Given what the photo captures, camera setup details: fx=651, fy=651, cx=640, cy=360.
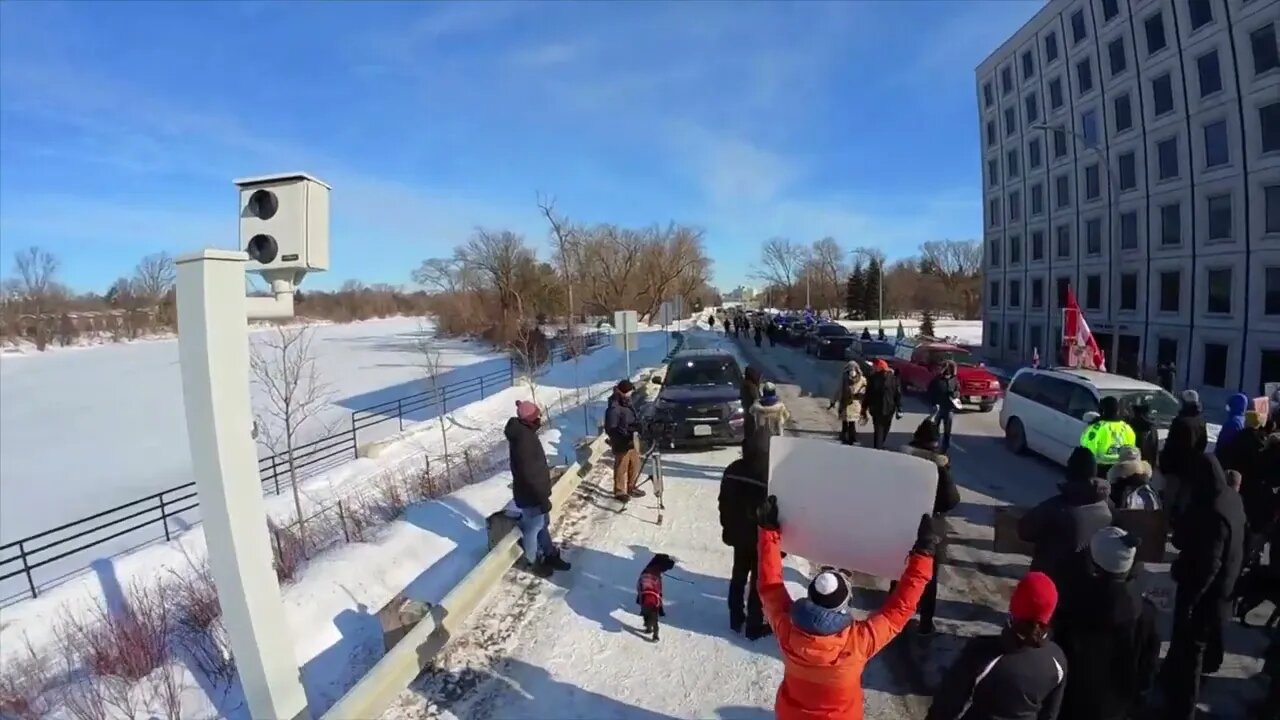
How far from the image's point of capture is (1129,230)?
30062 mm

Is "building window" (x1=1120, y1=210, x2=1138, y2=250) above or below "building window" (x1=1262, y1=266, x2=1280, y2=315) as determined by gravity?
above

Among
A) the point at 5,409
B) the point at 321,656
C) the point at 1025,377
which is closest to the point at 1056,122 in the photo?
the point at 1025,377

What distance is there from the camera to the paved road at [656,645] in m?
4.52

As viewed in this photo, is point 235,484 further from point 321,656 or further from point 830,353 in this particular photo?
point 830,353

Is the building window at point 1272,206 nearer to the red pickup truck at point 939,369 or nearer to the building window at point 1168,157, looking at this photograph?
the building window at point 1168,157

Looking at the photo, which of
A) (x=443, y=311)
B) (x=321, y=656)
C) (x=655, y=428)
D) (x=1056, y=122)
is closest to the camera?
(x=321, y=656)

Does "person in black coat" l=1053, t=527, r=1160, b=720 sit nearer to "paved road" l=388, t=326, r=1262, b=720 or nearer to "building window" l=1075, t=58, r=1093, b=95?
"paved road" l=388, t=326, r=1262, b=720

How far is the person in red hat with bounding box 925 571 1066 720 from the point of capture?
2693mm

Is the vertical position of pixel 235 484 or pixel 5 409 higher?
pixel 235 484

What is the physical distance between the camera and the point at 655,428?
437 inches

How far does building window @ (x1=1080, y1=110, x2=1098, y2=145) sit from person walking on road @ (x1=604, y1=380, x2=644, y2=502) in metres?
33.6

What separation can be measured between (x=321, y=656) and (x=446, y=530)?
2.82 metres

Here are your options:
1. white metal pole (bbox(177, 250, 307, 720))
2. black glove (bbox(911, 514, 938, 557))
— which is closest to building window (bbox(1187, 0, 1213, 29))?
black glove (bbox(911, 514, 938, 557))

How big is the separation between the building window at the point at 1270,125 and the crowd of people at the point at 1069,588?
75.1 ft
